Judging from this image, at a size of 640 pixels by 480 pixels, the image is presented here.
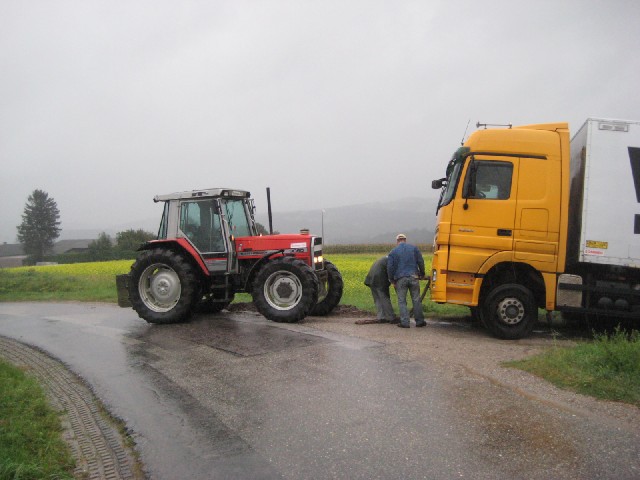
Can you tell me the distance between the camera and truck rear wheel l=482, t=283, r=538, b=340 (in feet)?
26.6

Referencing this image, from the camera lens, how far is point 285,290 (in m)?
9.58

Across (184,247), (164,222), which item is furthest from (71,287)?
(184,247)

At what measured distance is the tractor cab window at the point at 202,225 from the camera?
10.1 m

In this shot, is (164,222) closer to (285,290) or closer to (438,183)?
(285,290)

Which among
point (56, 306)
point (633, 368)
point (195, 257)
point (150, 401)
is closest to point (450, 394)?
point (633, 368)

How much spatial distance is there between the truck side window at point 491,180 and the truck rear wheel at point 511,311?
148cm

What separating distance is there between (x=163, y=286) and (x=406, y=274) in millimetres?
4712

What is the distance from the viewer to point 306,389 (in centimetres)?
554

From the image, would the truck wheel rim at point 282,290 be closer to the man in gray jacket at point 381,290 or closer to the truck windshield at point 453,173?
the man in gray jacket at point 381,290

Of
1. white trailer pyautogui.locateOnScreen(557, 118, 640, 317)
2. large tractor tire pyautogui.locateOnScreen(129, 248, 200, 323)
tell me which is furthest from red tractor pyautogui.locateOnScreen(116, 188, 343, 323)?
white trailer pyautogui.locateOnScreen(557, 118, 640, 317)

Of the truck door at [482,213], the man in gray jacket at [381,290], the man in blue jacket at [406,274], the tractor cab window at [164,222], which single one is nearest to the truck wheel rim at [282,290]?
the man in gray jacket at [381,290]

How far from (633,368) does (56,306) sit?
14061mm

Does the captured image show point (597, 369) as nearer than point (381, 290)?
Yes

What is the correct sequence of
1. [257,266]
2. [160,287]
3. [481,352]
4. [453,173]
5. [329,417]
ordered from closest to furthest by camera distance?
[329,417] < [481,352] < [453,173] < [257,266] < [160,287]
